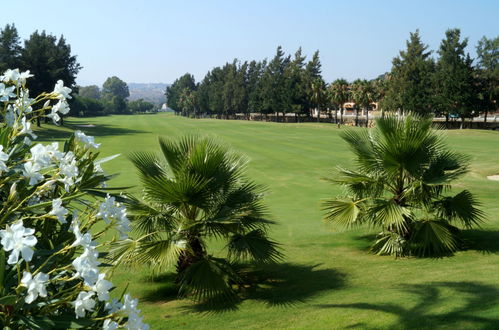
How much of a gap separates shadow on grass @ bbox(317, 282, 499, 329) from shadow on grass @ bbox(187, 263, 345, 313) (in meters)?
0.92

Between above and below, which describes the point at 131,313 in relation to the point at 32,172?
below

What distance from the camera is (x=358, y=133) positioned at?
1205 centimetres

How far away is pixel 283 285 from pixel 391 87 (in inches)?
3356

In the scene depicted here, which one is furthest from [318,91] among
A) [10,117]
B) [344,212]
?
[10,117]

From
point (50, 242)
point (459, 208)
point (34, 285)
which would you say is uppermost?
point (34, 285)

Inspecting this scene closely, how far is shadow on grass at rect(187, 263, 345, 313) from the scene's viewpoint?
342 inches

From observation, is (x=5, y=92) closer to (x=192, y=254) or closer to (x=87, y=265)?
(x=87, y=265)

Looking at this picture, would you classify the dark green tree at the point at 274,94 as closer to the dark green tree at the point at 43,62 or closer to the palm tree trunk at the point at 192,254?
the dark green tree at the point at 43,62

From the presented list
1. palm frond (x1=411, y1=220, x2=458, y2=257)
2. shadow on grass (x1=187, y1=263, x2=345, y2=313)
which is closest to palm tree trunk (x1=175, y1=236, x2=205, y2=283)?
shadow on grass (x1=187, y1=263, x2=345, y2=313)

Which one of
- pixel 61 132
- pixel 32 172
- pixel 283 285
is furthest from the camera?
pixel 61 132

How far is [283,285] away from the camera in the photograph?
383 inches

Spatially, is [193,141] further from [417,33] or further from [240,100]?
[240,100]

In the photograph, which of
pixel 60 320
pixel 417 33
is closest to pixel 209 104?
pixel 417 33

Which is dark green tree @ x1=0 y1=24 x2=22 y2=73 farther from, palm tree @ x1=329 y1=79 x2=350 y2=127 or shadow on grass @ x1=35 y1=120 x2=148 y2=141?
palm tree @ x1=329 y1=79 x2=350 y2=127
